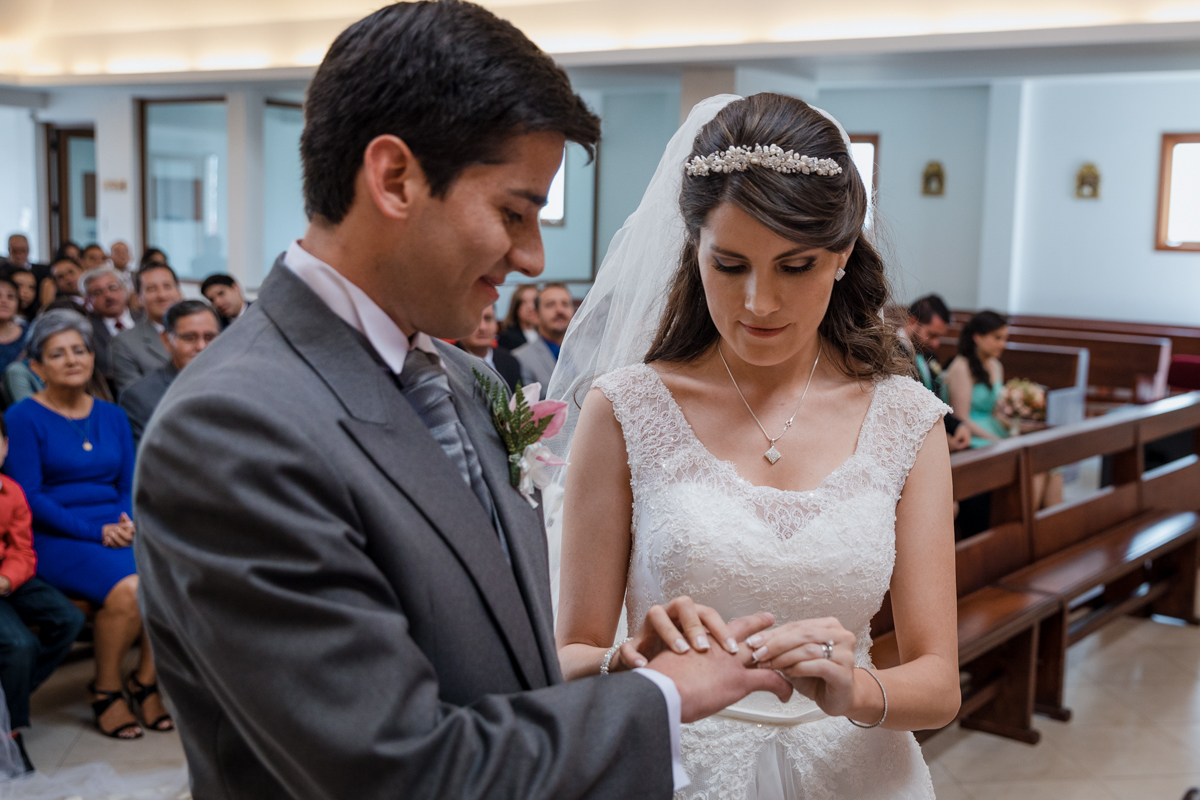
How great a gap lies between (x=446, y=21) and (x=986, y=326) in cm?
539

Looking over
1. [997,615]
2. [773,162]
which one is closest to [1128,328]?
[997,615]

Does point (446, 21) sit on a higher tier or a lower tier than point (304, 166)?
higher

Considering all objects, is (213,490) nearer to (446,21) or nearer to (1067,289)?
(446,21)

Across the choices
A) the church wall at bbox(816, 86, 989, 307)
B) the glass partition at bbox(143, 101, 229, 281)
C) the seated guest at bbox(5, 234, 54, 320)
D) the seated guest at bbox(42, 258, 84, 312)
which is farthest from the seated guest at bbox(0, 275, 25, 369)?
the church wall at bbox(816, 86, 989, 307)

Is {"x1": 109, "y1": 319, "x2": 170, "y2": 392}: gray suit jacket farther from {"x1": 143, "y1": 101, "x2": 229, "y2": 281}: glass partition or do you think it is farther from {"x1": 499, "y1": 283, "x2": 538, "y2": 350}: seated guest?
{"x1": 143, "y1": 101, "x2": 229, "y2": 281}: glass partition

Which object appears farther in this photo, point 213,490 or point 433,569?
point 433,569

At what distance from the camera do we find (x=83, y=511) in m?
3.97

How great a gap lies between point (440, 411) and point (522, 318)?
221 inches

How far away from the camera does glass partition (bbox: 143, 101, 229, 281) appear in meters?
12.1

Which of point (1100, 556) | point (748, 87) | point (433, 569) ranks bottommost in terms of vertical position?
point (1100, 556)

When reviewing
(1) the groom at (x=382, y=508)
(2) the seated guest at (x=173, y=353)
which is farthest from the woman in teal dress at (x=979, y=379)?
(1) the groom at (x=382, y=508)

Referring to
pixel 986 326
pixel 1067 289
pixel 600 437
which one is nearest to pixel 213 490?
pixel 600 437

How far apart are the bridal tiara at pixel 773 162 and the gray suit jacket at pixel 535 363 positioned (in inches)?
129

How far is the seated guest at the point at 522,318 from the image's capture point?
21.3 feet
